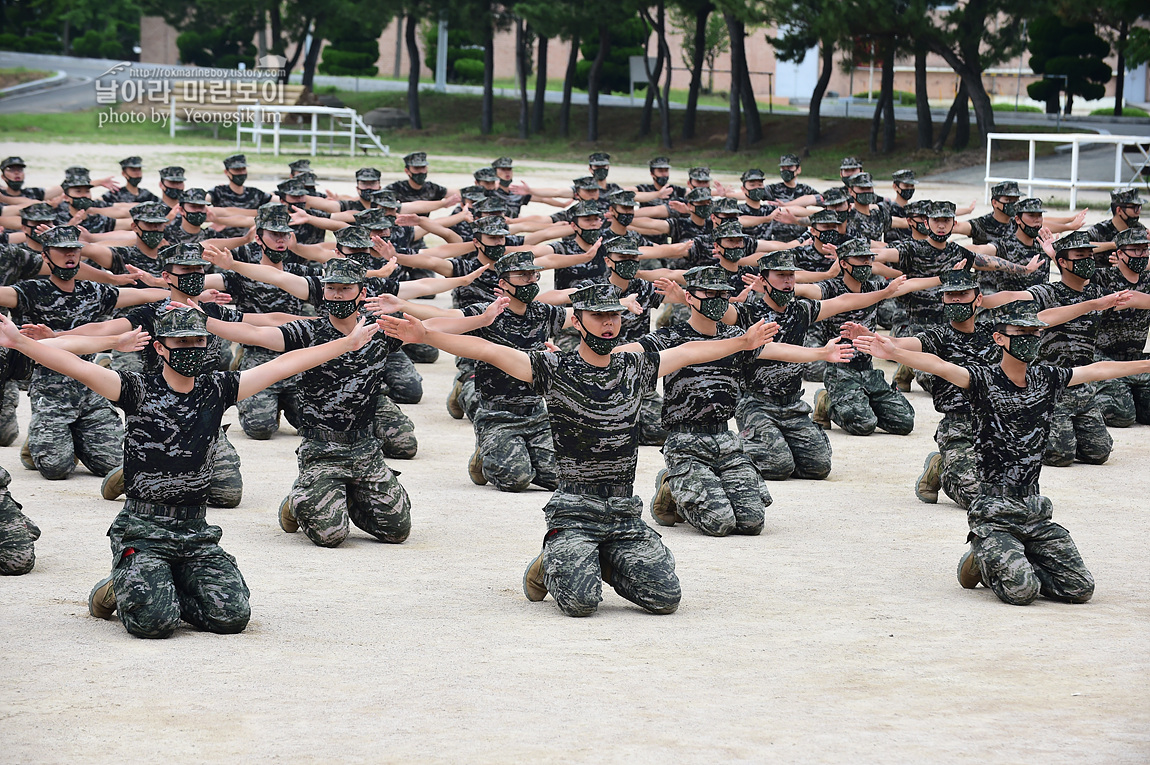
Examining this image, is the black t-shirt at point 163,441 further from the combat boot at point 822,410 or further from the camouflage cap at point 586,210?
the combat boot at point 822,410

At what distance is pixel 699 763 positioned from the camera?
5.93m

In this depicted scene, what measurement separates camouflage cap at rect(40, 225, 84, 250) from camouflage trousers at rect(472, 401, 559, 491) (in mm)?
3467

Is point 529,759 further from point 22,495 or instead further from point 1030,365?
point 22,495

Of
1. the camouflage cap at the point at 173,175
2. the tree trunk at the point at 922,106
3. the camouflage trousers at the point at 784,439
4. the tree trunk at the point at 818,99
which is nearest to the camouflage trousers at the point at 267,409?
the camouflage trousers at the point at 784,439

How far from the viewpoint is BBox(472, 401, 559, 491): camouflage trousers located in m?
11.6

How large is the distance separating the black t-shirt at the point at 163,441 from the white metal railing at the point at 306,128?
107ft

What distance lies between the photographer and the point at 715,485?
10.2m

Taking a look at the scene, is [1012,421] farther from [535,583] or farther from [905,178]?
[905,178]

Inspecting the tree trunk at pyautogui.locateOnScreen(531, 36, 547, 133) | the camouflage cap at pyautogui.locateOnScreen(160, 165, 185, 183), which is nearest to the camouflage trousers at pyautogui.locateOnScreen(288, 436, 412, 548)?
the camouflage cap at pyautogui.locateOnScreen(160, 165, 185, 183)

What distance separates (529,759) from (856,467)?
24.4 feet

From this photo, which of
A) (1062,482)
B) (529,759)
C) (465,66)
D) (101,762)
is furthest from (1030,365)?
(465,66)

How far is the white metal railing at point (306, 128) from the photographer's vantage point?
139 feet

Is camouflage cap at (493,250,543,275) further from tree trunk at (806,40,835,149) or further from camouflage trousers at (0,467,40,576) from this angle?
tree trunk at (806,40,835,149)

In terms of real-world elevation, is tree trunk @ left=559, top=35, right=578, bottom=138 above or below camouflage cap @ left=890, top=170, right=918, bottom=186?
above
